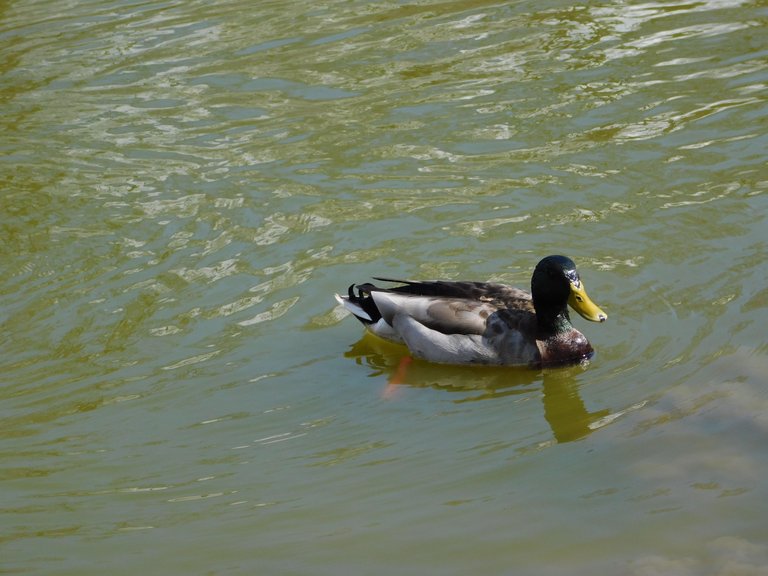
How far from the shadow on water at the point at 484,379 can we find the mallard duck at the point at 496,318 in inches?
2.6

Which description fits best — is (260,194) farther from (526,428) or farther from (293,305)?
(526,428)

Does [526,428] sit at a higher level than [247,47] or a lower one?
lower

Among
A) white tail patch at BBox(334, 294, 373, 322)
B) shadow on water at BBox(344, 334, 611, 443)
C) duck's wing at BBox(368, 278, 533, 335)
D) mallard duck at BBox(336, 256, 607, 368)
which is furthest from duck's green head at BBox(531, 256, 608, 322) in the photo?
white tail patch at BBox(334, 294, 373, 322)

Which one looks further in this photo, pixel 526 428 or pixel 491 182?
pixel 491 182

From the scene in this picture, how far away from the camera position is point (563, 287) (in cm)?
793

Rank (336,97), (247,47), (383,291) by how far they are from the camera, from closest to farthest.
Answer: (383,291) → (336,97) → (247,47)

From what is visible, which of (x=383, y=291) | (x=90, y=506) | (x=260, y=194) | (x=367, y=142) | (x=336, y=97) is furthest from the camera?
→ (x=336, y=97)

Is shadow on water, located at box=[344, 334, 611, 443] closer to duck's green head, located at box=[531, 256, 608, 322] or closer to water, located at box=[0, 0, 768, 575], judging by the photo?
water, located at box=[0, 0, 768, 575]

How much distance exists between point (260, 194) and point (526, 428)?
4.36 metres

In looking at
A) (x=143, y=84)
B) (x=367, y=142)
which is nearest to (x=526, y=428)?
(x=367, y=142)

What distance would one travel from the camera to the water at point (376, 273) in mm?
6121

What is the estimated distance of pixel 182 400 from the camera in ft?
25.4

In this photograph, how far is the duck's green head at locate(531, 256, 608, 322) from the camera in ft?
25.9

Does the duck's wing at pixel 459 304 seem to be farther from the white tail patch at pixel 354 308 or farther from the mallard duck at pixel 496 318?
the white tail patch at pixel 354 308
